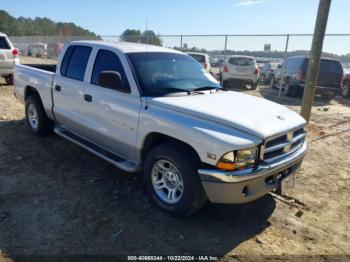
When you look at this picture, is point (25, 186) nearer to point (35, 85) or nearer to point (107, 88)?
point (107, 88)

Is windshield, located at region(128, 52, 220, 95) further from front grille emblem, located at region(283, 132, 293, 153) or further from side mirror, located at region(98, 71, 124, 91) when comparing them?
front grille emblem, located at region(283, 132, 293, 153)

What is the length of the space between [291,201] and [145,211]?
195cm

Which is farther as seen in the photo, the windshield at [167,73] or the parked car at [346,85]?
the parked car at [346,85]

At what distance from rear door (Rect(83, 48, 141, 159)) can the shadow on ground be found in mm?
537

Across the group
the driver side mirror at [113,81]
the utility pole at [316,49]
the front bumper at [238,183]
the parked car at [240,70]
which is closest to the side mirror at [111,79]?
the driver side mirror at [113,81]

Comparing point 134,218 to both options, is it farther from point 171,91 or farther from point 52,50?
point 52,50

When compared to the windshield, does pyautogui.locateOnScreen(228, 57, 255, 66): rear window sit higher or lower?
lower

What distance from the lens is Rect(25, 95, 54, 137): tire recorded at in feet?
21.0

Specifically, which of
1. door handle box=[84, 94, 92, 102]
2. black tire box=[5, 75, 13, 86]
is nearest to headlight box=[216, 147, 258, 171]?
door handle box=[84, 94, 92, 102]

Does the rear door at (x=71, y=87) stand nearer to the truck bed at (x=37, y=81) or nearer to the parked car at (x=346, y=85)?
the truck bed at (x=37, y=81)

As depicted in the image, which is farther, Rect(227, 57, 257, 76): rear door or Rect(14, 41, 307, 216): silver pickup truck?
→ Rect(227, 57, 257, 76): rear door

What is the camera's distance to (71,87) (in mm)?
5320

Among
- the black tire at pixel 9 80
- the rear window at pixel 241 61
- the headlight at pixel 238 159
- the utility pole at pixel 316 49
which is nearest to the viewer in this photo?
the headlight at pixel 238 159

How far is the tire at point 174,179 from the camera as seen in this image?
365 centimetres
